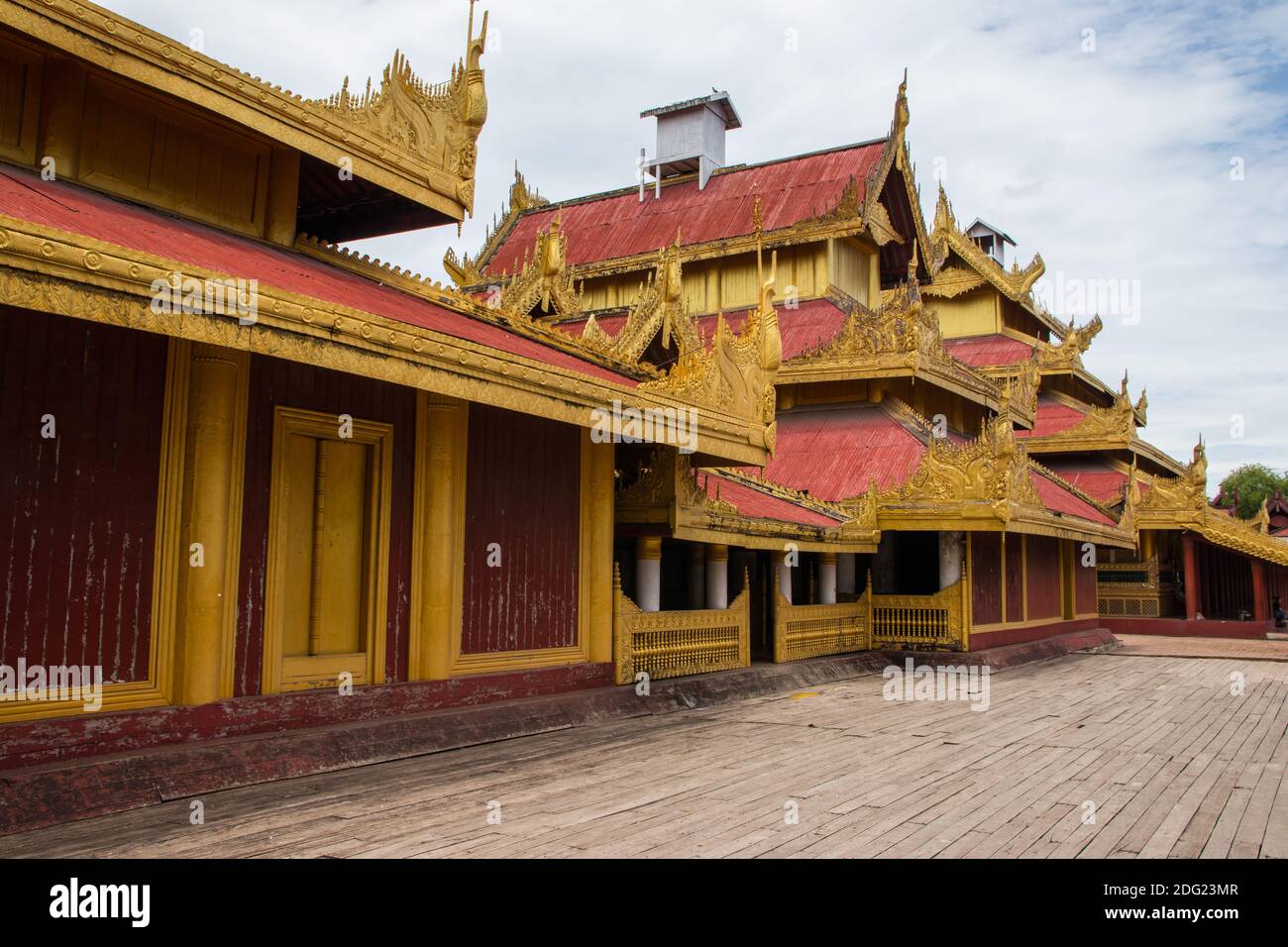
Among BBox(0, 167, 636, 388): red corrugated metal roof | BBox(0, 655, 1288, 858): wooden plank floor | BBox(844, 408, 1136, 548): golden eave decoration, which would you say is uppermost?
BBox(0, 167, 636, 388): red corrugated metal roof

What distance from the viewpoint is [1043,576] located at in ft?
70.6

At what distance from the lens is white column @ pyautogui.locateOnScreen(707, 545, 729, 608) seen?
13445 mm

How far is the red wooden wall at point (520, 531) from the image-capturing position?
9117 mm

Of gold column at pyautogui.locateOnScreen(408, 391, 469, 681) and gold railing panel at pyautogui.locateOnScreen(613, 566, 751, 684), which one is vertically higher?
gold column at pyautogui.locateOnScreen(408, 391, 469, 681)

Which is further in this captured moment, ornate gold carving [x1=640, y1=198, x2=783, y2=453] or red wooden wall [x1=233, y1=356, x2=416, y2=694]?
ornate gold carving [x1=640, y1=198, x2=783, y2=453]

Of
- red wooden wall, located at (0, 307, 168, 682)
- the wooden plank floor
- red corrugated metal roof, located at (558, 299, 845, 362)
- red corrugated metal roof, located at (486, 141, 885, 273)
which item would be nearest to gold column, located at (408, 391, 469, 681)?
the wooden plank floor

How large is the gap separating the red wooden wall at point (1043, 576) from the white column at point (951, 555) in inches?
159

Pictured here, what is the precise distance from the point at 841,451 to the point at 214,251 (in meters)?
13.1

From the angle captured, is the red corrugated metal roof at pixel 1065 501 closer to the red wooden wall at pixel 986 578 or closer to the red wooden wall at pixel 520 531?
the red wooden wall at pixel 986 578

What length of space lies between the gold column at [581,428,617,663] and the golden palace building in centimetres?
3

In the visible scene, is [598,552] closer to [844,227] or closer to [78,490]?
[78,490]

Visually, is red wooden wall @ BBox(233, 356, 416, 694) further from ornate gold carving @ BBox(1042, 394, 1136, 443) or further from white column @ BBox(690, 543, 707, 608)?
ornate gold carving @ BBox(1042, 394, 1136, 443)

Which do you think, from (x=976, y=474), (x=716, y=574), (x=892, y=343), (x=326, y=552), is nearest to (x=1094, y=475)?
(x=892, y=343)

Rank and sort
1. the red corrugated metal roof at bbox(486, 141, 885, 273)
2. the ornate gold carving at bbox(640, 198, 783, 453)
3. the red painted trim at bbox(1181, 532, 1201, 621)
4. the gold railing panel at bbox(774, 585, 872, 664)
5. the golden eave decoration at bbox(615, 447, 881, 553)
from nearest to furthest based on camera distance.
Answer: the ornate gold carving at bbox(640, 198, 783, 453), the golden eave decoration at bbox(615, 447, 881, 553), the gold railing panel at bbox(774, 585, 872, 664), the red corrugated metal roof at bbox(486, 141, 885, 273), the red painted trim at bbox(1181, 532, 1201, 621)
